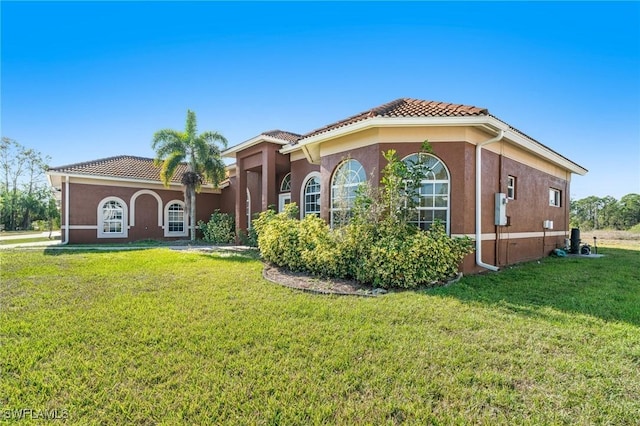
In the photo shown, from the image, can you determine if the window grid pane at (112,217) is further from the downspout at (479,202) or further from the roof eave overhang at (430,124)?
the downspout at (479,202)

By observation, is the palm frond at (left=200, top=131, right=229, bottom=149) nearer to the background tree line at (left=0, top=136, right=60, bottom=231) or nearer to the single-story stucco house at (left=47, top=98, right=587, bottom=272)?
the single-story stucco house at (left=47, top=98, right=587, bottom=272)

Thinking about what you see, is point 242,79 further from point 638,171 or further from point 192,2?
point 638,171

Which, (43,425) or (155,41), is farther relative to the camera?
(155,41)

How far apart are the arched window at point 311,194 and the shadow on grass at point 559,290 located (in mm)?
8026

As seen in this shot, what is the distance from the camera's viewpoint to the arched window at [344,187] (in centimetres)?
947

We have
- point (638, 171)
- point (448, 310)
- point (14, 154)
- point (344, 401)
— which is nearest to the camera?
point (344, 401)

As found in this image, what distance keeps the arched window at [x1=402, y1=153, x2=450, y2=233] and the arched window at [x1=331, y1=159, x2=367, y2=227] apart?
5.66ft

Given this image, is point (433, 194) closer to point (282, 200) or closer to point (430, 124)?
point (430, 124)

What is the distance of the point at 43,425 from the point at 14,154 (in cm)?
5781

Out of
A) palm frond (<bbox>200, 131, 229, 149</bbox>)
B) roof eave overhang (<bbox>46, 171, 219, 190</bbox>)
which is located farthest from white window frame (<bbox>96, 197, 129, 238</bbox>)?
palm frond (<bbox>200, 131, 229, 149</bbox>)

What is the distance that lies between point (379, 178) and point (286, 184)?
9.02 m

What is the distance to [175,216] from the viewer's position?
2114 cm

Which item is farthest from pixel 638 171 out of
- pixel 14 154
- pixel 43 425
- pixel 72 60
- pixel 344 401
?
pixel 14 154

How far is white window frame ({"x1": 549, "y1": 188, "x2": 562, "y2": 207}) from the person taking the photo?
1553 centimetres
